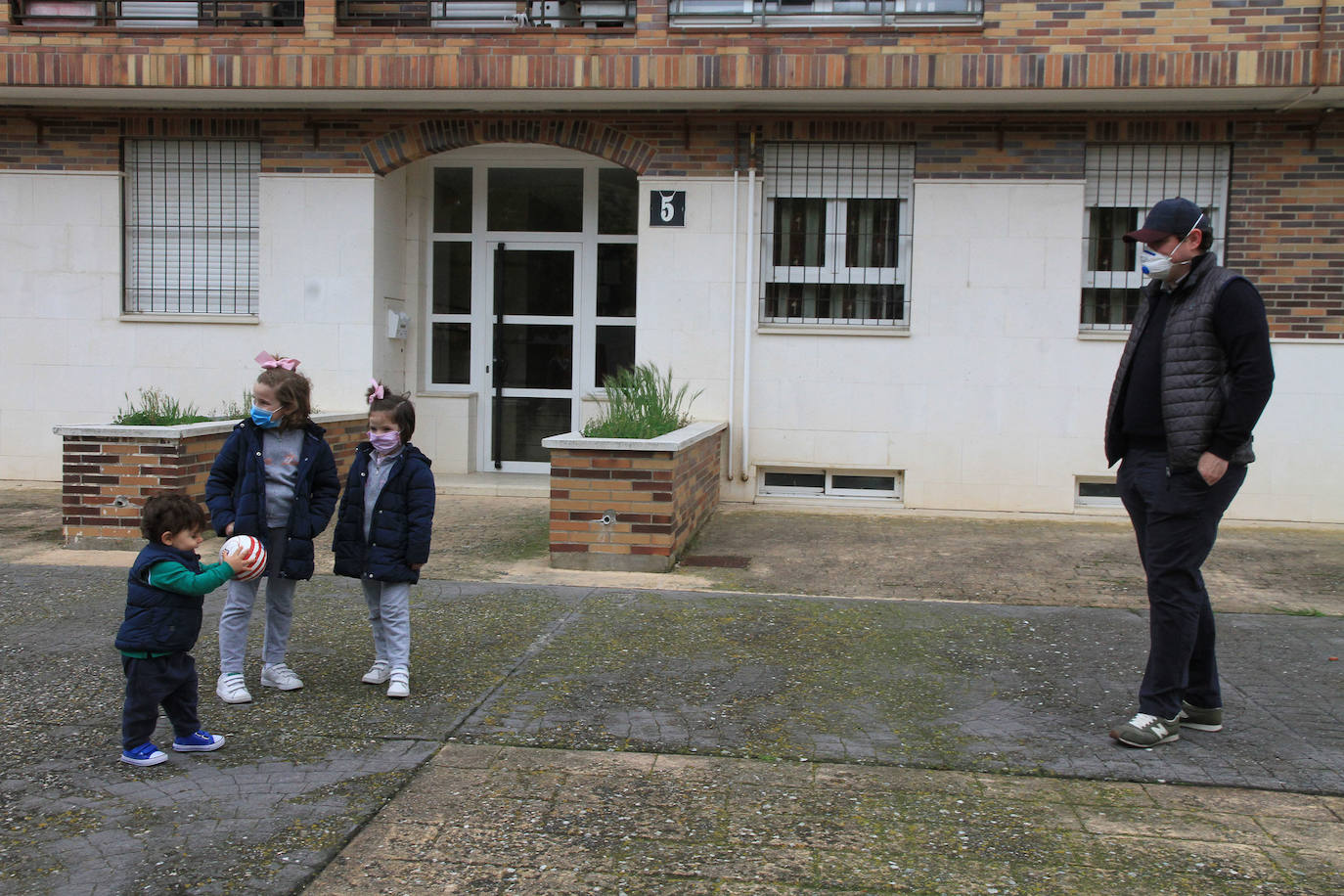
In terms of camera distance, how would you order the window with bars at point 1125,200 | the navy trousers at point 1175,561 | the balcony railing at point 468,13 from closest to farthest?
the navy trousers at point 1175,561 → the window with bars at point 1125,200 → the balcony railing at point 468,13

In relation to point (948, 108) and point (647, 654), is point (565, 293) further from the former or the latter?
point (647, 654)

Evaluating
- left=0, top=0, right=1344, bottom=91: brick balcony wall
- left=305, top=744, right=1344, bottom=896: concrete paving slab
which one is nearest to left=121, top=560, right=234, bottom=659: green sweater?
left=305, top=744, right=1344, bottom=896: concrete paving slab

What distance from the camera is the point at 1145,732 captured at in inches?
169

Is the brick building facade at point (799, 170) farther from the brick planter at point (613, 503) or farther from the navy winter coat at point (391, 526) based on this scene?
the navy winter coat at point (391, 526)

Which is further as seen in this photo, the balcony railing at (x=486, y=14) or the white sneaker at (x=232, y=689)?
the balcony railing at (x=486, y=14)

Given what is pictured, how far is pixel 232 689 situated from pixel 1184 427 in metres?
3.75

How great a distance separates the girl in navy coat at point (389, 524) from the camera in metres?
4.79

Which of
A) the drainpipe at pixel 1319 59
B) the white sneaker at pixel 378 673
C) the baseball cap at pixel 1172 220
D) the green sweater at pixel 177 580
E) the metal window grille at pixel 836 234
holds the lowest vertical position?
the white sneaker at pixel 378 673

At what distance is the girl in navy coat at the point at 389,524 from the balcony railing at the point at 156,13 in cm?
677

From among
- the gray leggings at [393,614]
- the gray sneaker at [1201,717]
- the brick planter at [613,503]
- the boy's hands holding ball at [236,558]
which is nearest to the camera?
the boy's hands holding ball at [236,558]

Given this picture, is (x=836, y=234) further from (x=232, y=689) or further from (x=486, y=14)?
(x=232, y=689)

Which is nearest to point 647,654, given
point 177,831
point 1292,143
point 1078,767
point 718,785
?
point 718,785

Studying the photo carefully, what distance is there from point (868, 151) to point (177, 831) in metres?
8.05

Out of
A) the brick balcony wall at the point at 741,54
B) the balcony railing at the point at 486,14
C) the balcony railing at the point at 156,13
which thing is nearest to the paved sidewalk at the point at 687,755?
the brick balcony wall at the point at 741,54
